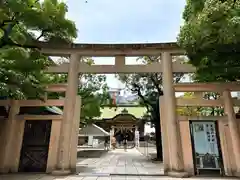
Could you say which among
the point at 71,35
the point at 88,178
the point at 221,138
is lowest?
the point at 88,178

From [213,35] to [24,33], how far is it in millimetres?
4680

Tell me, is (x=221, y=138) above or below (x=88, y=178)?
above

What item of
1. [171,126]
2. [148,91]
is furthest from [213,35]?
[148,91]

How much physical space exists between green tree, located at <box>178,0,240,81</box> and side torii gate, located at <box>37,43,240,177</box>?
55.3 inches

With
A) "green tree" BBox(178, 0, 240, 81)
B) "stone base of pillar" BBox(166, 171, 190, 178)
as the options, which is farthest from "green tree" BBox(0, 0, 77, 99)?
"stone base of pillar" BBox(166, 171, 190, 178)

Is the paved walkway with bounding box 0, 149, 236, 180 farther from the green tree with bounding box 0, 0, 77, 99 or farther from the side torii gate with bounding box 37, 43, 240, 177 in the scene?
the green tree with bounding box 0, 0, 77, 99

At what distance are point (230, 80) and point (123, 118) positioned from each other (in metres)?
16.0

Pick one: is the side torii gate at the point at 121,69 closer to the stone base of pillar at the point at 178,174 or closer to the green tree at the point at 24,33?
the stone base of pillar at the point at 178,174

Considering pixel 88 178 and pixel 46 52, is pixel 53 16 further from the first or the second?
pixel 88 178

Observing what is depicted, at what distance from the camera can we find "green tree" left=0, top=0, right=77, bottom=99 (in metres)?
4.71

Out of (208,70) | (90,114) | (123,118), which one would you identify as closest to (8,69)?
(208,70)

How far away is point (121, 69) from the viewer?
747 centimetres

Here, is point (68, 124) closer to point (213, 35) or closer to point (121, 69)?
point (121, 69)

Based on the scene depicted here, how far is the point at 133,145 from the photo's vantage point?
2311cm
